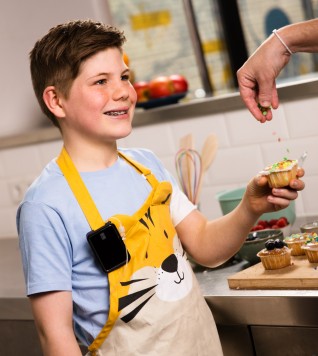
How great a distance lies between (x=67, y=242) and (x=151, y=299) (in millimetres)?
217

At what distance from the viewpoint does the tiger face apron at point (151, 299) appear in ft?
5.23

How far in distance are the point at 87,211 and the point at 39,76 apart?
0.34 metres

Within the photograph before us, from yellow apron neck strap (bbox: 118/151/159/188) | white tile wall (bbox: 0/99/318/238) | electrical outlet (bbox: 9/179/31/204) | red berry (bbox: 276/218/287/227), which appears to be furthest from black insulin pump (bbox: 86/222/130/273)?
electrical outlet (bbox: 9/179/31/204)

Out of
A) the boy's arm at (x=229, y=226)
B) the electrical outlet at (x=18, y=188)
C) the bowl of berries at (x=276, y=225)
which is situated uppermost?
the boy's arm at (x=229, y=226)

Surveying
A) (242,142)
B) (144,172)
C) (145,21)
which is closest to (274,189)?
(144,172)

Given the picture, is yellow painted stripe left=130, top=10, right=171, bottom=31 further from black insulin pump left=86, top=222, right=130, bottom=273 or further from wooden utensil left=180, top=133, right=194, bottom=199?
black insulin pump left=86, top=222, right=130, bottom=273

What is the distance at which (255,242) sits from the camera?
1979mm

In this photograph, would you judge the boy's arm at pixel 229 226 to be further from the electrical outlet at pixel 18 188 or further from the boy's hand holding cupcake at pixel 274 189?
the electrical outlet at pixel 18 188

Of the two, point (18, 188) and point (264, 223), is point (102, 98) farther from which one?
point (18, 188)

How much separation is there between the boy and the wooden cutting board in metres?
0.09

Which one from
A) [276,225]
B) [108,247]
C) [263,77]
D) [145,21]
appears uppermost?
[145,21]

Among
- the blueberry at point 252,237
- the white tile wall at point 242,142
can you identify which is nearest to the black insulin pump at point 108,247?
the blueberry at point 252,237

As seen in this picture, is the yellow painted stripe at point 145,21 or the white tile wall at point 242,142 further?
the yellow painted stripe at point 145,21

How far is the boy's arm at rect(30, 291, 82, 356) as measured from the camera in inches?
60.2
